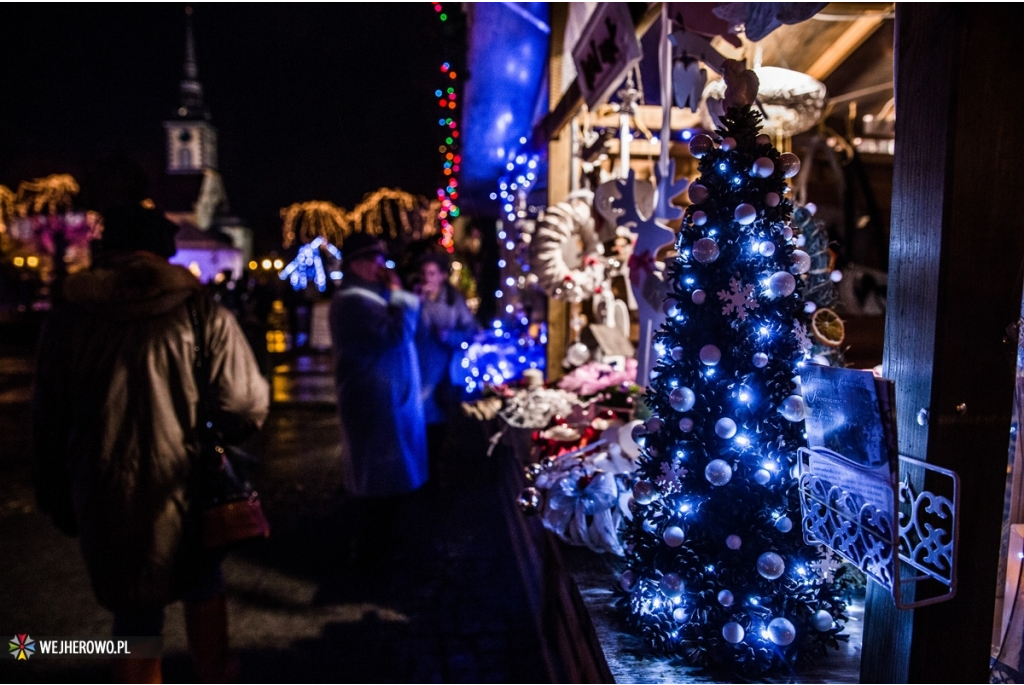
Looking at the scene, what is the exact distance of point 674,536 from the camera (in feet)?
6.34

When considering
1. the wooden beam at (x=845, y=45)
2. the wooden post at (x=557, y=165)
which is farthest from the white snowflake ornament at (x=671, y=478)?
the wooden beam at (x=845, y=45)

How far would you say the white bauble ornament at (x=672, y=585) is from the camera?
195cm

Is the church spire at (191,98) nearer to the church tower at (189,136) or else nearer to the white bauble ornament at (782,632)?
the church tower at (189,136)

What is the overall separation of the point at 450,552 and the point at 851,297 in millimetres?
3452

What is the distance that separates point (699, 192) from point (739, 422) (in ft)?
2.41

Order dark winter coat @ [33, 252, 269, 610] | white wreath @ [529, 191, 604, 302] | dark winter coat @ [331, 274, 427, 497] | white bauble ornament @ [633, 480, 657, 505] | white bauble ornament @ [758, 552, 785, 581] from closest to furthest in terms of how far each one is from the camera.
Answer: white bauble ornament @ [758, 552, 785, 581], white bauble ornament @ [633, 480, 657, 505], dark winter coat @ [33, 252, 269, 610], dark winter coat @ [331, 274, 427, 497], white wreath @ [529, 191, 604, 302]

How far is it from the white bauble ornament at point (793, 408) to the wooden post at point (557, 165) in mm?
3595

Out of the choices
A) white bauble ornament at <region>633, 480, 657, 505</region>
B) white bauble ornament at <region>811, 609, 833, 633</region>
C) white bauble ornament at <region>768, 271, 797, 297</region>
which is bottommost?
white bauble ornament at <region>811, 609, 833, 633</region>

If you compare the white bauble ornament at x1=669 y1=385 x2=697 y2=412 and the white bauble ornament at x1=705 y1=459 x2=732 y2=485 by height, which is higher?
the white bauble ornament at x1=669 y1=385 x2=697 y2=412

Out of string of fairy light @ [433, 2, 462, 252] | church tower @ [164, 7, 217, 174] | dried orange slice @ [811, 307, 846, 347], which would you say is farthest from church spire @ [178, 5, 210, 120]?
dried orange slice @ [811, 307, 846, 347]

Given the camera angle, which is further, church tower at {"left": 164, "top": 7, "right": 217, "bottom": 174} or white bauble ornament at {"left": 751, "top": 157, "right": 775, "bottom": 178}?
church tower at {"left": 164, "top": 7, "right": 217, "bottom": 174}

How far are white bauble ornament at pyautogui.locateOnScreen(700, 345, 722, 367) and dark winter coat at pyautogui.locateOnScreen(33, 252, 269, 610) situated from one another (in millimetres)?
2025

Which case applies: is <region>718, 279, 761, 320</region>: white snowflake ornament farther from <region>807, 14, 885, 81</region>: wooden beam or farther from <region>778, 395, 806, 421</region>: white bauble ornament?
<region>807, 14, 885, 81</region>: wooden beam

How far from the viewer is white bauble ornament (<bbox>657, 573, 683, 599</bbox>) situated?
195 cm
